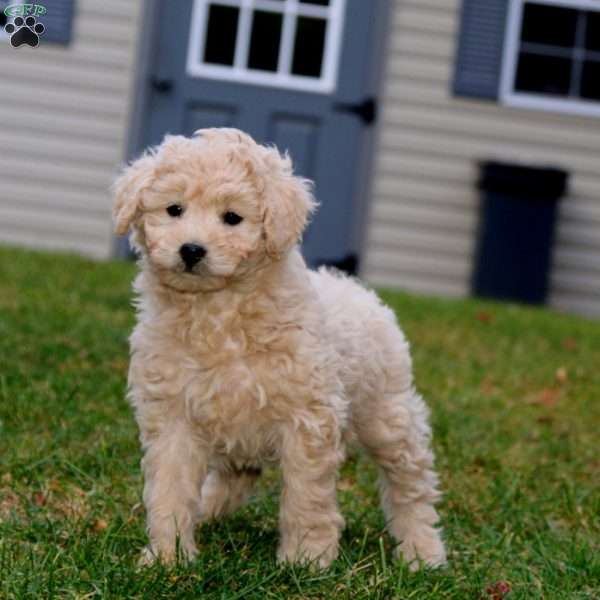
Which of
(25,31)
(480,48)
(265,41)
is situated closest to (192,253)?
(25,31)

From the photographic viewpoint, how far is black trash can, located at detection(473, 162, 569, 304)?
11398 mm

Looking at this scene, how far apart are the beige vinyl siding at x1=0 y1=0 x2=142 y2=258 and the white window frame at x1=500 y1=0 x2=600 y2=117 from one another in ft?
11.7

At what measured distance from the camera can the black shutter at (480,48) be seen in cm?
1185

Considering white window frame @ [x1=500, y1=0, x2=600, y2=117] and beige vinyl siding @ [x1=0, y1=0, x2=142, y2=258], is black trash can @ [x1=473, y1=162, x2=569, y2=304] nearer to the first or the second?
white window frame @ [x1=500, y1=0, x2=600, y2=117]

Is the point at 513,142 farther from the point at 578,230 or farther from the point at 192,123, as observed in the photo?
the point at 192,123

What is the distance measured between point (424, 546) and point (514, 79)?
881cm

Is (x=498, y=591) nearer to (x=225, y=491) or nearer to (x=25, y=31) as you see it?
(x=225, y=491)

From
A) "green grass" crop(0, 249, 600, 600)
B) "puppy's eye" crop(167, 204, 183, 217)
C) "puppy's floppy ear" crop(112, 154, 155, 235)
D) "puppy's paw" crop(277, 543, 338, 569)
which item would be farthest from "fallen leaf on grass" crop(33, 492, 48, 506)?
"puppy's eye" crop(167, 204, 183, 217)

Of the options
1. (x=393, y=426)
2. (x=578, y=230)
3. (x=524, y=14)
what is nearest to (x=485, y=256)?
(x=578, y=230)

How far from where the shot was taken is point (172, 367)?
3701 mm

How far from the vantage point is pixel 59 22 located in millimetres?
11625

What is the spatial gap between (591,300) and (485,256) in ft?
4.40

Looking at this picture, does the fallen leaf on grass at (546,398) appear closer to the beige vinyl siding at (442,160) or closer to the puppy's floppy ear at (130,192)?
the puppy's floppy ear at (130,192)

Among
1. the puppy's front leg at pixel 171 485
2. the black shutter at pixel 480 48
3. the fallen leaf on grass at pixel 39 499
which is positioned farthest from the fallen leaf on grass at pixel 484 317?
the puppy's front leg at pixel 171 485
